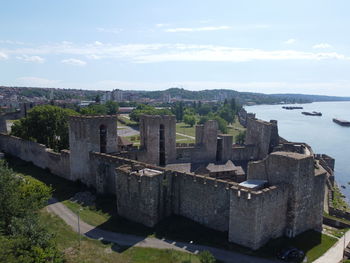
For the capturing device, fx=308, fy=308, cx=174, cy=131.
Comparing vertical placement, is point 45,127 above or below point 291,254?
above

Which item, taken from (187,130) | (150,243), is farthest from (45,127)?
(187,130)

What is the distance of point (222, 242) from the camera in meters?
24.2

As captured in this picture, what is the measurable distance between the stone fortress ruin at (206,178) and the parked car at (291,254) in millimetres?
1600

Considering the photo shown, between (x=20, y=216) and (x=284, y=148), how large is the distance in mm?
29794

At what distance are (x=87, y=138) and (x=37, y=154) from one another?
1347 cm

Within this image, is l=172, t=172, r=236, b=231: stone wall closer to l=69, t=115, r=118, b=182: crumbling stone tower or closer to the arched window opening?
l=69, t=115, r=118, b=182: crumbling stone tower

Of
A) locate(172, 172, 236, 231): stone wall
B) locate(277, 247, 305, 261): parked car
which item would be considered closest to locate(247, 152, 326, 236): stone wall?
locate(277, 247, 305, 261): parked car

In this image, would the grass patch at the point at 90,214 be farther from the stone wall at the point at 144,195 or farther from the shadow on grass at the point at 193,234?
the stone wall at the point at 144,195

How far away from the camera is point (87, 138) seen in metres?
35.8

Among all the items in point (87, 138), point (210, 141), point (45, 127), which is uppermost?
point (87, 138)

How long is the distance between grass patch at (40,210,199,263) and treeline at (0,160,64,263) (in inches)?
94.4

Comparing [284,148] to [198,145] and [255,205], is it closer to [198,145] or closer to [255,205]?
[198,145]

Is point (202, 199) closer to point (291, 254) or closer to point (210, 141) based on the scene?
point (291, 254)

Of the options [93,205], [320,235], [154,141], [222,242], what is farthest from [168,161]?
[320,235]
